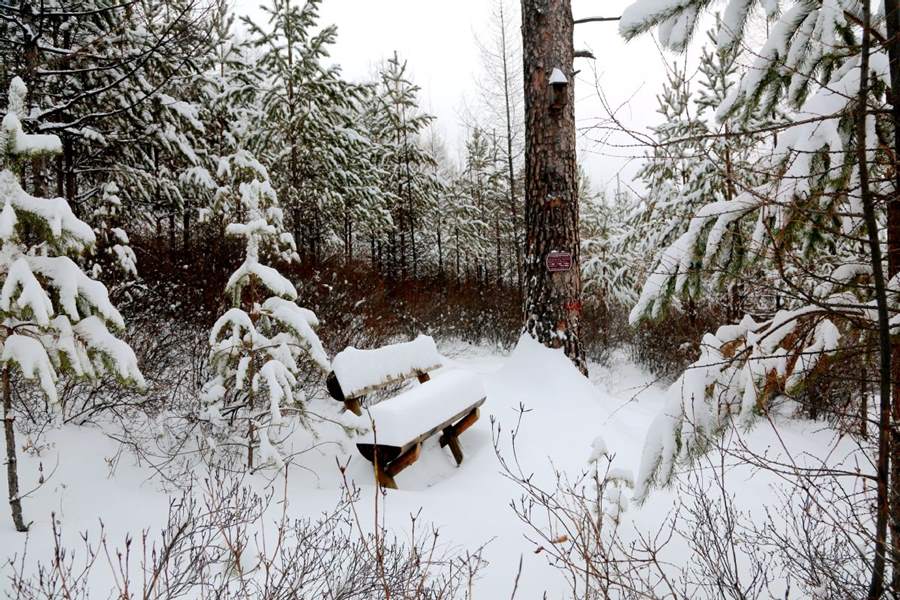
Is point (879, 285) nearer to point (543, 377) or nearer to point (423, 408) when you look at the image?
point (423, 408)

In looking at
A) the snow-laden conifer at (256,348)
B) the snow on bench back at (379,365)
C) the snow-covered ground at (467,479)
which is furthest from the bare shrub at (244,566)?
the snow on bench back at (379,365)

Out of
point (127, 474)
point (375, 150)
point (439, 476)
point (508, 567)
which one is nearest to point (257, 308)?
point (127, 474)

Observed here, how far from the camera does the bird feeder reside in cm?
462

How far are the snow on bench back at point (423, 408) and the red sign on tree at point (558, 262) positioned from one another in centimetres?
141

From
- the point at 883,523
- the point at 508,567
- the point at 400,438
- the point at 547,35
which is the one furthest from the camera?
the point at 547,35

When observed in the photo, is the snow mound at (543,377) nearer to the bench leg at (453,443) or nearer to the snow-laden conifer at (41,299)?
the bench leg at (453,443)

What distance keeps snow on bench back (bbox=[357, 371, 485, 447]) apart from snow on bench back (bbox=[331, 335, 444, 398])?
26 centimetres

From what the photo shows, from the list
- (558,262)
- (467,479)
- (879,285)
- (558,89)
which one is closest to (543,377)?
(558,262)

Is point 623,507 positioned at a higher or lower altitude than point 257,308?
lower

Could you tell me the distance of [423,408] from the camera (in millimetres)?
3199

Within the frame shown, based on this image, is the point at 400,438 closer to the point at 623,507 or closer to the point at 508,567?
the point at 508,567

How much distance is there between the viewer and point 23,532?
2.34m

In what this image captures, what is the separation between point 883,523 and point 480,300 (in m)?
9.64

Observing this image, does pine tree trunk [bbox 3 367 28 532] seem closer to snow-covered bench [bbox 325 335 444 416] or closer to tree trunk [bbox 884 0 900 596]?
snow-covered bench [bbox 325 335 444 416]
